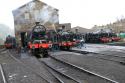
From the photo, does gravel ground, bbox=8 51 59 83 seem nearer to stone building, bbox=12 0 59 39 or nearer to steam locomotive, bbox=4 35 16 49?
steam locomotive, bbox=4 35 16 49

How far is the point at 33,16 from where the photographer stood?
158 feet

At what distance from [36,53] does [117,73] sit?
44.5ft

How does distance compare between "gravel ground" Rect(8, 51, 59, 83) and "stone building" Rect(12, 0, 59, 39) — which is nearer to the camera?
"gravel ground" Rect(8, 51, 59, 83)

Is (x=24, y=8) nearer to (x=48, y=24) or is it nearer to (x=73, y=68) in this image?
(x=48, y=24)

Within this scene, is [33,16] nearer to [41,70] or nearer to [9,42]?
[9,42]

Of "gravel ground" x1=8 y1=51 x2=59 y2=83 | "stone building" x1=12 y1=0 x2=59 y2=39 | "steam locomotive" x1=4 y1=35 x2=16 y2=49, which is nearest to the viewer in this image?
"gravel ground" x1=8 y1=51 x2=59 y2=83

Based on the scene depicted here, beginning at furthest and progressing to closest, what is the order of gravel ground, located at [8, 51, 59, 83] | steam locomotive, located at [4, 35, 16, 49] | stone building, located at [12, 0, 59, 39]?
stone building, located at [12, 0, 59, 39]
steam locomotive, located at [4, 35, 16, 49]
gravel ground, located at [8, 51, 59, 83]

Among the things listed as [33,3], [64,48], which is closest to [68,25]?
[33,3]

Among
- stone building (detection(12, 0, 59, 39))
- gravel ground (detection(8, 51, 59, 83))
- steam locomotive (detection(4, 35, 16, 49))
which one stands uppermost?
stone building (detection(12, 0, 59, 39))

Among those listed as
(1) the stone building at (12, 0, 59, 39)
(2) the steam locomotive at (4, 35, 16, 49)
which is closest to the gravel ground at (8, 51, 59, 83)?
(2) the steam locomotive at (4, 35, 16, 49)

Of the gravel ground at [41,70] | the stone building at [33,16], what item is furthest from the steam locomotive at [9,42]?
the gravel ground at [41,70]

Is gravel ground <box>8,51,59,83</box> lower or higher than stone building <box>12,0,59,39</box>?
lower

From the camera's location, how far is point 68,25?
6556 cm

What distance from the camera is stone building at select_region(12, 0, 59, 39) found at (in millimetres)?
46406
